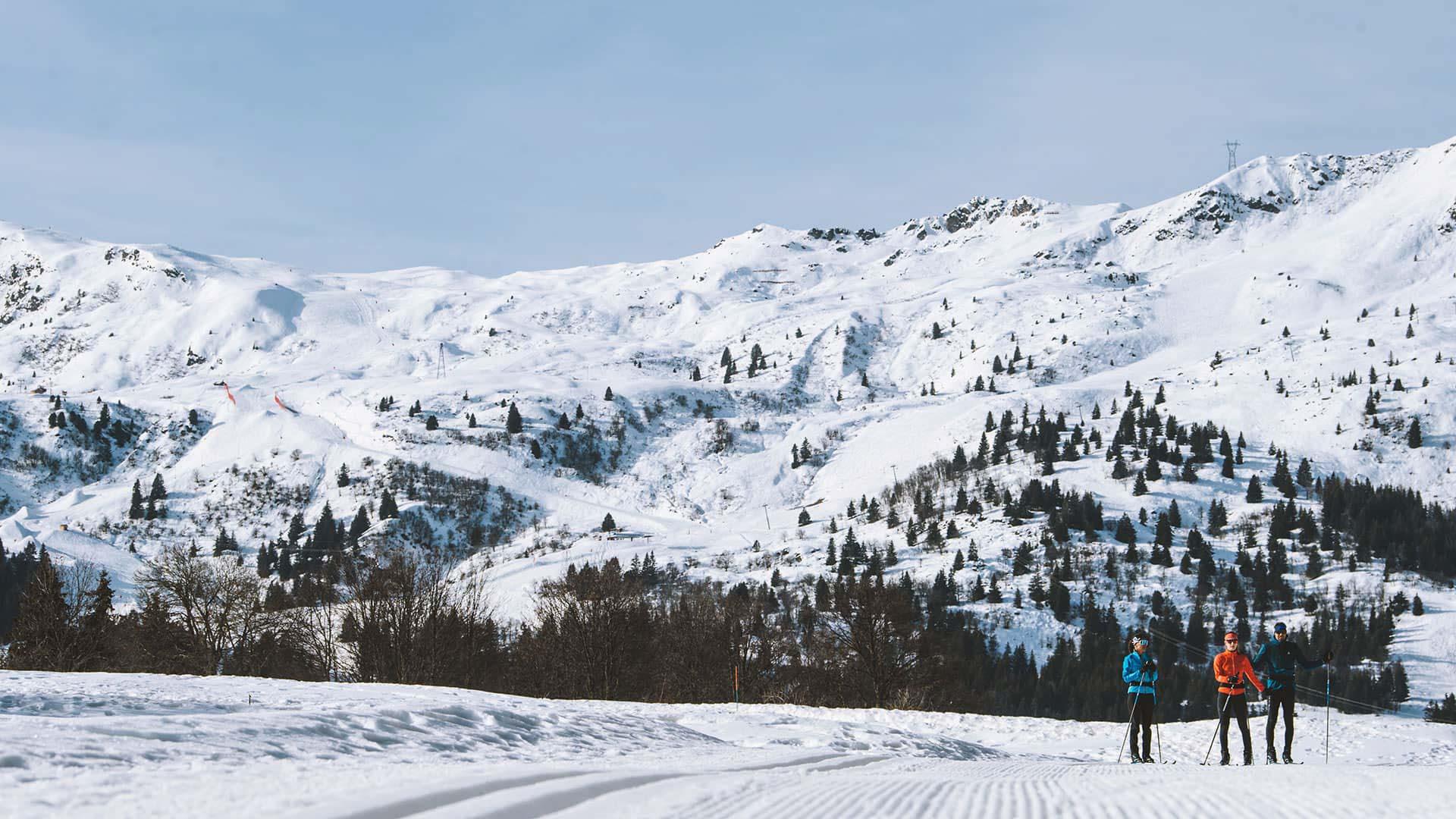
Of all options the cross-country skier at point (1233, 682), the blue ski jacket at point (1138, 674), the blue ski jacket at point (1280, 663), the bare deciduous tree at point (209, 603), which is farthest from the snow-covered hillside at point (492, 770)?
the bare deciduous tree at point (209, 603)

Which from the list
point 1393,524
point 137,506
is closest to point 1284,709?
point 1393,524

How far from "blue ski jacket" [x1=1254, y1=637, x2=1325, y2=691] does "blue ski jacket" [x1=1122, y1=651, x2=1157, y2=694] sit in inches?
78.1

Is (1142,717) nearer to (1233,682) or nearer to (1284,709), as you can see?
(1233,682)

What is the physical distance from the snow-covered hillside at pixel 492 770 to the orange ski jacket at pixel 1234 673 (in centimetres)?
319

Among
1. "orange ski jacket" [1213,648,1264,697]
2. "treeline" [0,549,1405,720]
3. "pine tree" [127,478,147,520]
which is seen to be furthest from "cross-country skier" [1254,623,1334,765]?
"pine tree" [127,478,147,520]

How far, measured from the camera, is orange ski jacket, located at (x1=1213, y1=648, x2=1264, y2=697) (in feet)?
51.7

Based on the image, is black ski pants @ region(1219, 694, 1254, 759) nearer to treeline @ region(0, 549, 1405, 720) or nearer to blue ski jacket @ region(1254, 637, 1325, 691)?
blue ski jacket @ region(1254, 637, 1325, 691)

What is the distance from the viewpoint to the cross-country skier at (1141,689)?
679 inches

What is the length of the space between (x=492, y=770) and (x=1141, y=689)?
1372cm

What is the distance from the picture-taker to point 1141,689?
17422 mm

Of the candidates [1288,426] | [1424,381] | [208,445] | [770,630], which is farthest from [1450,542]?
[208,445]

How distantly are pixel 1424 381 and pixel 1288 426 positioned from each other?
2983cm

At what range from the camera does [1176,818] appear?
273 inches

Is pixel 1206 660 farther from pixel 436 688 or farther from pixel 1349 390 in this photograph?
pixel 436 688
